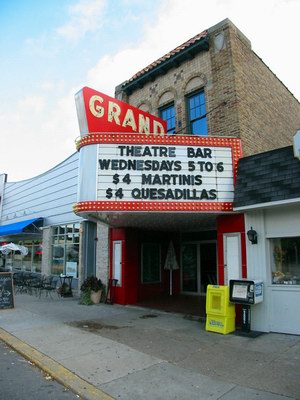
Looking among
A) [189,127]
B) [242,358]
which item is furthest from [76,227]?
[242,358]

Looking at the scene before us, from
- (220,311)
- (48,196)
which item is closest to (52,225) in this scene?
(48,196)

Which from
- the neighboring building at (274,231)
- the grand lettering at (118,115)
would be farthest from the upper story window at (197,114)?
the neighboring building at (274,231)

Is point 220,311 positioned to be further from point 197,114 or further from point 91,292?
point 197,114

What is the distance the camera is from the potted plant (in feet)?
42.3

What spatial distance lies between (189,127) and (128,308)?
668cm

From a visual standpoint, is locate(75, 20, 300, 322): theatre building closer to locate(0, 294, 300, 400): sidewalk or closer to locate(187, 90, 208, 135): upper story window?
locate(187, 90, 208, 135): upper story window

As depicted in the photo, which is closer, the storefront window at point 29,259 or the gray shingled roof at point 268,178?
the gray shingled roof at point 268,178

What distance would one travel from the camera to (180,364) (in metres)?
6.14

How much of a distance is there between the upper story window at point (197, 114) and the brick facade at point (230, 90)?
22cm

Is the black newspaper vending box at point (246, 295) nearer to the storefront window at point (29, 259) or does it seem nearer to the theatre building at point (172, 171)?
the theatre building at point (172, 171)

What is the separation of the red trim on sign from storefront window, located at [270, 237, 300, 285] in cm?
152

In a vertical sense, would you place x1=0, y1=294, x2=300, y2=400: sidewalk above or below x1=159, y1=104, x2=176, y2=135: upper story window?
below

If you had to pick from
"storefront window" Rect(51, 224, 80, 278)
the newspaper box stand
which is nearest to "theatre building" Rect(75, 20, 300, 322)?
the newspaper box stand

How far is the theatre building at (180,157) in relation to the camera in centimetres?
919
